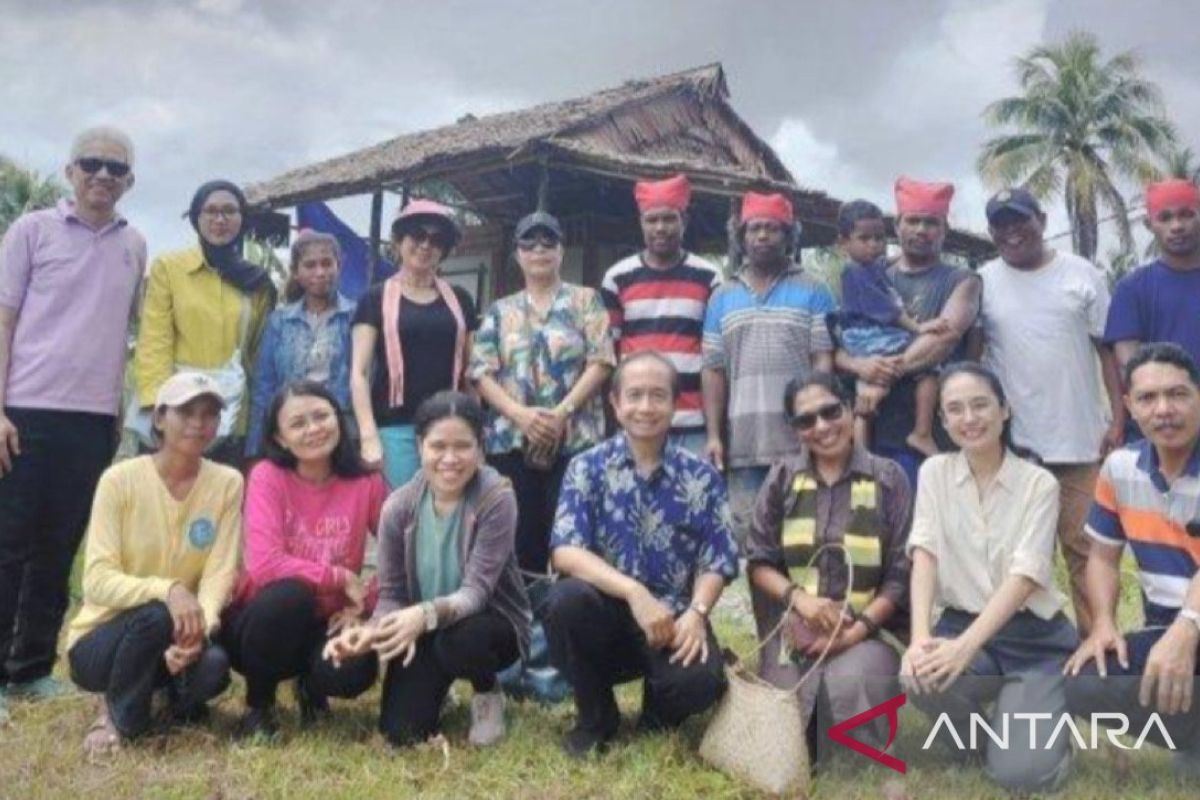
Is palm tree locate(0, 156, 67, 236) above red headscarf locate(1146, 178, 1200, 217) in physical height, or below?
above

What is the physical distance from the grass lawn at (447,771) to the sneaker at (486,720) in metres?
0.05

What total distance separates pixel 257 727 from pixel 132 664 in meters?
0.50

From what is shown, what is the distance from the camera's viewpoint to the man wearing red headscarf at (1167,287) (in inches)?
182

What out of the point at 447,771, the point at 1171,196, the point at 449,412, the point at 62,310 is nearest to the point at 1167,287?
the point at 1171,196

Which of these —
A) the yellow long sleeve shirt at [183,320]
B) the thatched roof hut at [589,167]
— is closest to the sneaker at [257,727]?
the yellow long sleeve shirt at [183,320]

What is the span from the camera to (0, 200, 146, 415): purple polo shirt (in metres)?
4.56

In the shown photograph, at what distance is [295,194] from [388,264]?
4.57 feet

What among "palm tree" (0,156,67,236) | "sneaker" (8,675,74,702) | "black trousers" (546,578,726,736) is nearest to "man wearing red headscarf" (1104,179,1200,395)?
"black trousers" (546,578,726,736)

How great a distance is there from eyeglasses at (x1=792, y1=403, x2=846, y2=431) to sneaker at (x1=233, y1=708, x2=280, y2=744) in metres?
2.16

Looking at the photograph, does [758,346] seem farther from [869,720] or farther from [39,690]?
[39,690]

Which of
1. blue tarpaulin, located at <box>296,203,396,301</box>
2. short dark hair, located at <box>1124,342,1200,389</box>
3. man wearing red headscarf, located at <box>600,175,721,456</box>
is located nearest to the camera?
short dark hair, located at <box>1124,342,1200,389</box>

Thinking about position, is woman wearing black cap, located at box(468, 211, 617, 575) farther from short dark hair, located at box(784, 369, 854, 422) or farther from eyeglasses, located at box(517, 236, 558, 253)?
short dark hair, located at box(784, 369, 854, 422)

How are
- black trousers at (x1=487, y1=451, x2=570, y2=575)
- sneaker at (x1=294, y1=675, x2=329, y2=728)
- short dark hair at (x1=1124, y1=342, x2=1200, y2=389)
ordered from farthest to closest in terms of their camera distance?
black trousers at (x1=487, y1=451, x2=570, y2=575) < sneaker at (x1=294, y1=675, x2=329, y2=728) < short dark hair at (x1=1124, y1=342, x2=1200, y2=389)

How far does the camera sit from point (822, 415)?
13.3 ft
